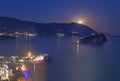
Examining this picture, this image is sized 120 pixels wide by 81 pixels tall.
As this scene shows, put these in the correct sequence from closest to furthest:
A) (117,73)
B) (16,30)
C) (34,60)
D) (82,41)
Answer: (117,73) < (34,60) < (82,41) < (16,30)

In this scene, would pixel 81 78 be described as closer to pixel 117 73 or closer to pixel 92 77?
pixel 92 77

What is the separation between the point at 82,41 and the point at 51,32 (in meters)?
33.8

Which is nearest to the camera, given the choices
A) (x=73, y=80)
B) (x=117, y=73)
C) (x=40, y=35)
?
(x=73, y=80)

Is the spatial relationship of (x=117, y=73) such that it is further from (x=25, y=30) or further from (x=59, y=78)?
(x=25, y=30)

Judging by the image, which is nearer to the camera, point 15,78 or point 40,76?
point 15,78

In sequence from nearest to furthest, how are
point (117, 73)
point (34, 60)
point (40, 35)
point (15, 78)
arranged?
point (15, 78) → point (117, 73) → point (34, 60) → point (40, 35)

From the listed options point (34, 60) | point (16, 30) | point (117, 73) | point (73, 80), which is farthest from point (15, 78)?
point (16, 30)

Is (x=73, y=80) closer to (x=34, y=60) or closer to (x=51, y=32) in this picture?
(x=34, y=60)

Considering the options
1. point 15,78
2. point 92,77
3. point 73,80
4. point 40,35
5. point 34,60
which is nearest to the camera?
point 15,78

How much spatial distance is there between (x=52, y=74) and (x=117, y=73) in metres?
4.34

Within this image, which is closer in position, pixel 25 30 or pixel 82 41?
pixel 82 41

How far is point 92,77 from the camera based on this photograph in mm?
17812

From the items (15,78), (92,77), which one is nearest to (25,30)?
(92,77)

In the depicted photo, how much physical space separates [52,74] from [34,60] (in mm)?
4704
